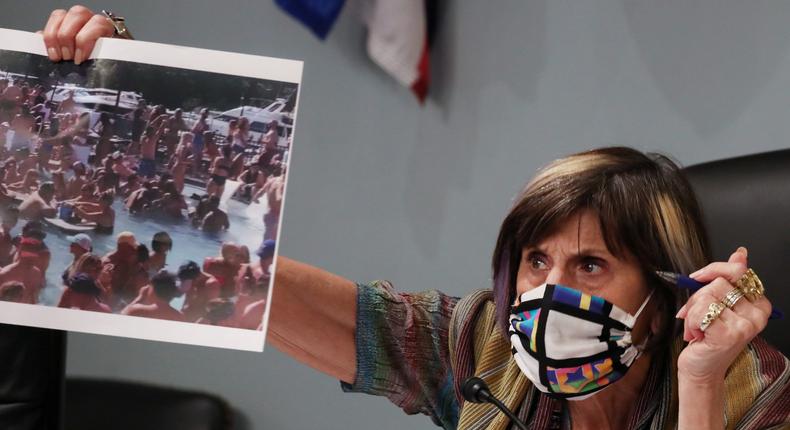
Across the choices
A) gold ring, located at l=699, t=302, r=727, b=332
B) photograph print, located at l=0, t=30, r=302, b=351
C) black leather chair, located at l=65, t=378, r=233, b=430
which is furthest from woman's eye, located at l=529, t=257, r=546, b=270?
black leather chair, located at l=65, t=378, r=233, b=430

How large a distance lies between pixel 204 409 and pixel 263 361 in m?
0.17

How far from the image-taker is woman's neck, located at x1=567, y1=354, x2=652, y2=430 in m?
1.33

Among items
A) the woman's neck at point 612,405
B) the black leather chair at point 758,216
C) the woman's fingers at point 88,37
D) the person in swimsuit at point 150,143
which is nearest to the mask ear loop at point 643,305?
the woman's neck at point 612,405

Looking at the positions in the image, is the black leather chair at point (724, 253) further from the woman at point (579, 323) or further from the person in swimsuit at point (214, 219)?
the person in swimsuit at point (214, 219)

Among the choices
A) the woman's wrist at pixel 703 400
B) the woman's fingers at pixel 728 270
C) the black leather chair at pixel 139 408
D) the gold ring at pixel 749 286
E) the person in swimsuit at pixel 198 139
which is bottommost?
the black leather chair at pixel 139 408

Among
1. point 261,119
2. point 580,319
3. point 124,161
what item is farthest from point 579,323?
point 124,161

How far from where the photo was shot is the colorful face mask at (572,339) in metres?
1.20

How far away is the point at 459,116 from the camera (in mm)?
1996

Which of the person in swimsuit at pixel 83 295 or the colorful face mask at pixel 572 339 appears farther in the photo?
the colorful face mask at pixel 572 339

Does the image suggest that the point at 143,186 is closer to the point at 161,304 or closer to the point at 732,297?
the point at 161,304

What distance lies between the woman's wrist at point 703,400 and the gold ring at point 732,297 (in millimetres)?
102

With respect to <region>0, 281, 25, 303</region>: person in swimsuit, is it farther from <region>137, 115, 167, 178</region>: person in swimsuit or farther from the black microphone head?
the black microphone head

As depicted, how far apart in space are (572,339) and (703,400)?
0.17 meters

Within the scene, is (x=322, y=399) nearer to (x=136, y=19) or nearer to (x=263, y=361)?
(x=263, y=361)
